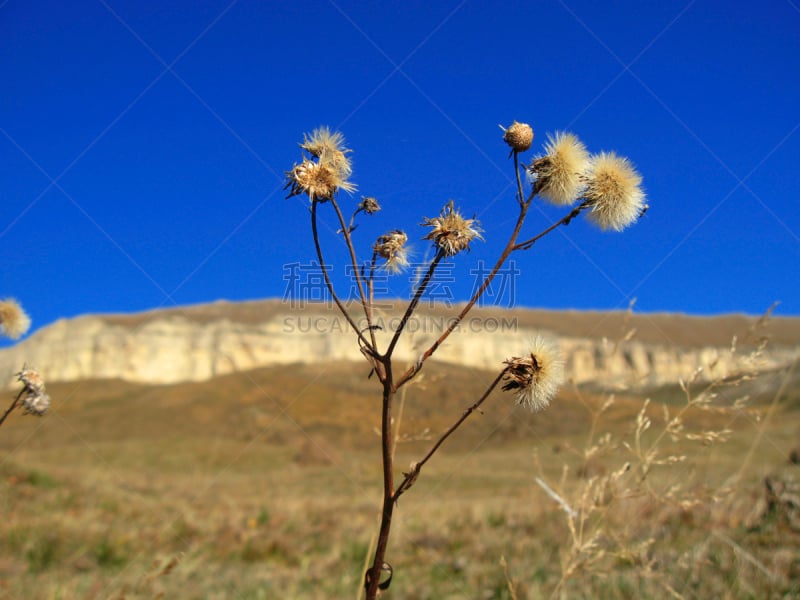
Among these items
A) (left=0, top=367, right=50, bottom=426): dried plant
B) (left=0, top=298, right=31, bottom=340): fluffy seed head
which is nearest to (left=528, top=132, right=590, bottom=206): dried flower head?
(left=0, top=367, right=50, bottom=426): dried plant

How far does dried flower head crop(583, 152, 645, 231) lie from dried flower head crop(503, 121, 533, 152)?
0.20 metres

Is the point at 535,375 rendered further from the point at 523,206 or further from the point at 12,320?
the point at 12,320

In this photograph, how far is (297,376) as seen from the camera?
171ft

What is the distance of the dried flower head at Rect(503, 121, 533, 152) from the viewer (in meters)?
1.98

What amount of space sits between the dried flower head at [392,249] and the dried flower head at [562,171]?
469 millimetres

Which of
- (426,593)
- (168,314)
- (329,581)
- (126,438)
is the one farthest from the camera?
(168,314)

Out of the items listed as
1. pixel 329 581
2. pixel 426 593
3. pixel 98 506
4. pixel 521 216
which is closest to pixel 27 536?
pixel 98 506

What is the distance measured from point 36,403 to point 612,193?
2.25 m

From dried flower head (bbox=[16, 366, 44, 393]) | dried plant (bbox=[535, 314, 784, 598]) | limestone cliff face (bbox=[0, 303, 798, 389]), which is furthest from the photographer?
limestone cliff face (bbox=[0, 303, 798, 389])

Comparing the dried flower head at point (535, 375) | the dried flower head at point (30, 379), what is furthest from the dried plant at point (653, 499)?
the dried flower head at point (30, 379)

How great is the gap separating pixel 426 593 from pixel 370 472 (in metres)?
20.1

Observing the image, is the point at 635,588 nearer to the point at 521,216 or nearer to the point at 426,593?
the point at 426,593

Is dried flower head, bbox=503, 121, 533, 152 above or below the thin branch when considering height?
above

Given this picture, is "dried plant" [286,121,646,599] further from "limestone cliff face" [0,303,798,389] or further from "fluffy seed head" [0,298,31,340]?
"limestone cliff face" [0,303,798,389]
